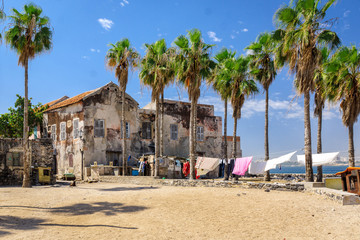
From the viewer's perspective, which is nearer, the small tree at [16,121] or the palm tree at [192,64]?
the palm tree at [192,64]

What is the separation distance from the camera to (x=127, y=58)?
27375 mm

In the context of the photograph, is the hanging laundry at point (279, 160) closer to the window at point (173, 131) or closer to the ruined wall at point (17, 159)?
the ruined wall at point (17, 159)

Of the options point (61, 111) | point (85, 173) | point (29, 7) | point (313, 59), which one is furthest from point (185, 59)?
point (61, 111)

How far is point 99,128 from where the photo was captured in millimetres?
29969

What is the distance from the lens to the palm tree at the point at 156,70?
2436cm

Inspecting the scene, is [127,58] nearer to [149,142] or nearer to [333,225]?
[149,142]

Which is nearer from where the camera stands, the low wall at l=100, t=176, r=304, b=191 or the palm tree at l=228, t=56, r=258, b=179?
the low wall at l=100, t=176, r=304, b=191

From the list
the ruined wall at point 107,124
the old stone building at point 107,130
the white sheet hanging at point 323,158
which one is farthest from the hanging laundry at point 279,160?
the ruined wall at point 107,124

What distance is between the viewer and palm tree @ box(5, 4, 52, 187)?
1945 cm

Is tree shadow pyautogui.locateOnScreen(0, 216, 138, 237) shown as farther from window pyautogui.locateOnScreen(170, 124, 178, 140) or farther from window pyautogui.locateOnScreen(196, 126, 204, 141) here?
window pyautogui.locateOnScreen(196, 126, 204, 141)

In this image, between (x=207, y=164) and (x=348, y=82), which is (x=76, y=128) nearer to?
(x=207, y=164)

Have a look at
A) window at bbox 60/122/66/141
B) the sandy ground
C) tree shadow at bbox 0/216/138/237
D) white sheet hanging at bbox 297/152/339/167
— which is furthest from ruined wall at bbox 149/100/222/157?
tree shadow at bbox 0/216/138/237

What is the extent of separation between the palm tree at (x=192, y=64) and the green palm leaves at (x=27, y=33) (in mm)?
8320

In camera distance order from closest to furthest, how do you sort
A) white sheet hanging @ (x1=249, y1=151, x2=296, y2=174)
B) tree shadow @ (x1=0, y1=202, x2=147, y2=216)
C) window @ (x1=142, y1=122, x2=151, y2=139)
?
tree shadow @ (x1=0, y1=202, x2=147, y2=216) < white sheet hanging @ (x1=249, y1=151, x2=296, y2=174) < window @ (x1=142, y1=122, x2=151, y2=139)
